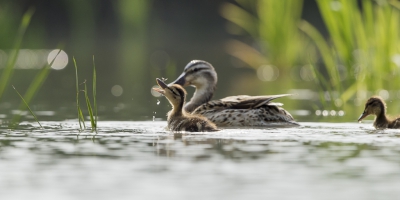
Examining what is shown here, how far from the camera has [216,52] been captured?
2864 cm

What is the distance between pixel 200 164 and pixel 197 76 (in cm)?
517

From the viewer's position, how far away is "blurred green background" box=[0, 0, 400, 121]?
12547 mm

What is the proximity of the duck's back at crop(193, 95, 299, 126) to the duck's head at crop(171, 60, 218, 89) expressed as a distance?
1192 millimetres

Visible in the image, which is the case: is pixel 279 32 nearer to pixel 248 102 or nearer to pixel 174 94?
pixel 248 102

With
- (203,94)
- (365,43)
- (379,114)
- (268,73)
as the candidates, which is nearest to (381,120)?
(379,114)

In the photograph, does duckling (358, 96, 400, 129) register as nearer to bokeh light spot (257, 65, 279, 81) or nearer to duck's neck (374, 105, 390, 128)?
duck's neck (374, 105, 390, 128)

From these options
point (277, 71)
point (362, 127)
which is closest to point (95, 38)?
point (277, 71)

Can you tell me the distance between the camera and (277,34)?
1852 centimetres

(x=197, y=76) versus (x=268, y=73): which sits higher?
(x=268, y=73)

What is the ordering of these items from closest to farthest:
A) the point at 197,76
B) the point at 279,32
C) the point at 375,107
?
1. the point at 375,107
2. the point at 197,76
3. the point at 279,32

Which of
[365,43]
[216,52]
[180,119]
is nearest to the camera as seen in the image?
[180,119]

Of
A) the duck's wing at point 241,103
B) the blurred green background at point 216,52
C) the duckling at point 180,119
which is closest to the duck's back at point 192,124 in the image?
the duckling at point 180,119

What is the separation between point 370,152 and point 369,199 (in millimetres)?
1930

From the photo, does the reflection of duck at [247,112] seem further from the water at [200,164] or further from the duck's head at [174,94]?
the water at [200,164]
